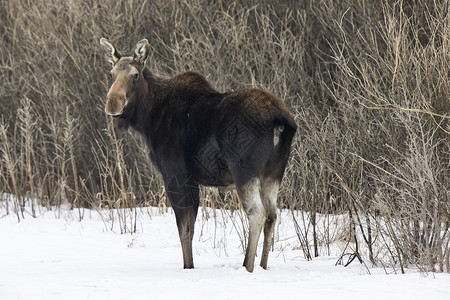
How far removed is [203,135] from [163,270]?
143 centimetres

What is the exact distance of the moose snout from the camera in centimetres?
602

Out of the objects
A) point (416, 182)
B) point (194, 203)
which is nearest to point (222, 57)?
point (194, 203)

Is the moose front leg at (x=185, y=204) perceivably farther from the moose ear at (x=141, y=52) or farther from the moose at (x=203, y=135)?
the moose ear at (x=141, y=52)

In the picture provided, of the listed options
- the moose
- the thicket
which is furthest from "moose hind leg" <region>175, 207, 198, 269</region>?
the thicket

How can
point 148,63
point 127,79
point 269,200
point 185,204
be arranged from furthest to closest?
point 148,63 → point 127,79 → point 185,204 → point 269,200

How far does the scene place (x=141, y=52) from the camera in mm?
6645

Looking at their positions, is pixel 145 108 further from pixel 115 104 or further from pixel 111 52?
pixel 111 52

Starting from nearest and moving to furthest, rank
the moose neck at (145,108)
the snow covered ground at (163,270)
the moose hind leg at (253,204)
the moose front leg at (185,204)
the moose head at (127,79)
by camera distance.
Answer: the snow covered ground at (163,270) → the moose hind leg at (253,204) → the moose front leg at (185,204) → the moose head at (127,79) → the moose neck at (145,108)

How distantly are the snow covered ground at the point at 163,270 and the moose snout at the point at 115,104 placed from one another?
1.55 metres

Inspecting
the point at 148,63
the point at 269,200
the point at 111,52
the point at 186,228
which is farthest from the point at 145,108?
the point at 148,63

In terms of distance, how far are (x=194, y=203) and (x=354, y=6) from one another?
5719mm

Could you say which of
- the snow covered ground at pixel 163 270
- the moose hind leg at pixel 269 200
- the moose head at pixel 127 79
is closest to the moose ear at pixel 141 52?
the moose head at pixel 127 79

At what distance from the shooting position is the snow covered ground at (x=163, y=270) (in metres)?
4.88

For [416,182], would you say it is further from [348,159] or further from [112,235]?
[112,235]
